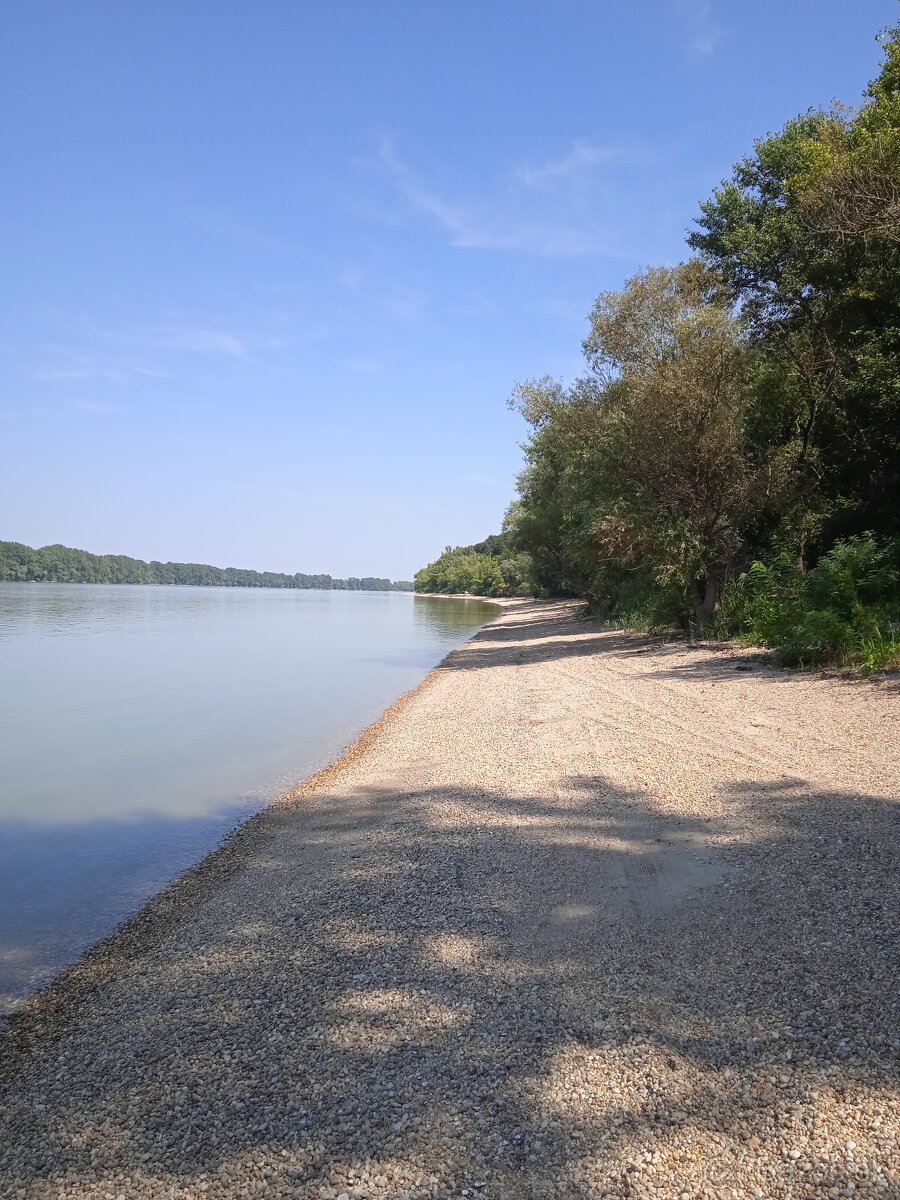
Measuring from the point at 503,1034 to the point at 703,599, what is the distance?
783 inches

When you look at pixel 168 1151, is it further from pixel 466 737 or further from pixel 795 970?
pixel 466 737

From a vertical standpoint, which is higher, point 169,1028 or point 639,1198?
point 639,1198

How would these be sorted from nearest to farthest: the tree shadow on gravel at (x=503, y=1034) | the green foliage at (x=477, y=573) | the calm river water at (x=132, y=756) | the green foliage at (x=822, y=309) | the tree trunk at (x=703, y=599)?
the tree shadow on gravel at (x=503, y=1034), the calm river water at (x=132, y=756), the green foliage at (x=822, y=309), the tree trunk at (x=703, y=599), the green foliage at (x=477, y=573)

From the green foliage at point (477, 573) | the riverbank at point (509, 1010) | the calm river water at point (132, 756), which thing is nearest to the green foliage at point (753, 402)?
the calm river water at point (132, 756)

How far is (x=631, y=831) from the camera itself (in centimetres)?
665

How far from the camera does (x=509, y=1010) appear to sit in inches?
155

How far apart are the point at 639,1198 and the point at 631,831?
4094 millimetres

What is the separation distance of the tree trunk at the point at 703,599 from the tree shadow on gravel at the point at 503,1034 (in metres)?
15.5

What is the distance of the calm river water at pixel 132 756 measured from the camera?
693 centimetres

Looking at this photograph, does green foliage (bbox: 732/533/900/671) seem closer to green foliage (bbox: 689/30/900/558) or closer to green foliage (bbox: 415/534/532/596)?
green foliage (bbox: 689/30/900/558)

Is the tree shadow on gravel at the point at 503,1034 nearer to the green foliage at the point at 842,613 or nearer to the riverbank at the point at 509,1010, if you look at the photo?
the riverbank at the point at 509,1010

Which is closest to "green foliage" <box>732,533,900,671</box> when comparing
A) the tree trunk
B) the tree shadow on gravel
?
the tree trunk

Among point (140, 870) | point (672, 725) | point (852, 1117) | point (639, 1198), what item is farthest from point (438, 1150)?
point (672, 725)

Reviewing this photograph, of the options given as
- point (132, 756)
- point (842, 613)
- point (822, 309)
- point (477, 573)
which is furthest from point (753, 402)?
point (477, 573)
